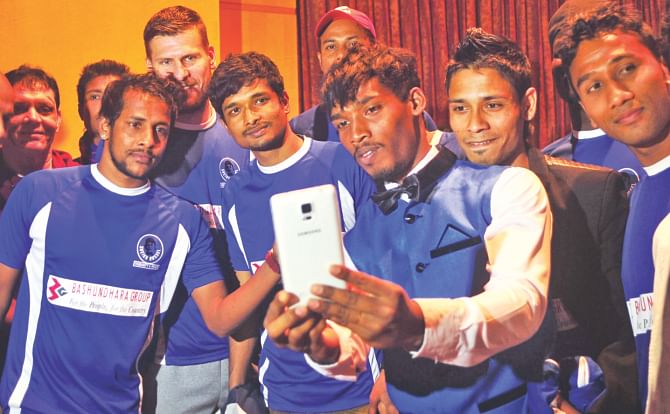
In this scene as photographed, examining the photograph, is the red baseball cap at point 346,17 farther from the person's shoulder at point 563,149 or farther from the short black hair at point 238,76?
the person's shoulder at point 563,149

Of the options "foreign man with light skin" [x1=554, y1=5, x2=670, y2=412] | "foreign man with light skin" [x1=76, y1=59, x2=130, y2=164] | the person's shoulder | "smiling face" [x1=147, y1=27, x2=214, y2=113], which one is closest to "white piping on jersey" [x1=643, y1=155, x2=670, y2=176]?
"foreign man with light skin" [x1=554, y1=5, x2=670, y2=412]

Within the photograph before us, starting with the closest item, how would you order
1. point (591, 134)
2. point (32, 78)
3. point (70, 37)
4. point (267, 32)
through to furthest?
point (591, 134)
point (32, 78)
point (70, 37)
point (267, 32)

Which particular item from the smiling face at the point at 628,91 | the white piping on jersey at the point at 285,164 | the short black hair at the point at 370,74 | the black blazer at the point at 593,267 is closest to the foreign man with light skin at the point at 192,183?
the white piping on jersey at the point at 285,164

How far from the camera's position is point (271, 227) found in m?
2.12

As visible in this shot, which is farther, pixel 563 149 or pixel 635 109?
pixel 563 149

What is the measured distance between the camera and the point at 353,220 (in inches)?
82.0

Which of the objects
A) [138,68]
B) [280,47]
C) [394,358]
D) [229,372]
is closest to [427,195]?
[394,358]

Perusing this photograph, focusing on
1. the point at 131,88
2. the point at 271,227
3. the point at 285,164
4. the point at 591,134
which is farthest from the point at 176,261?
the point at 591,134

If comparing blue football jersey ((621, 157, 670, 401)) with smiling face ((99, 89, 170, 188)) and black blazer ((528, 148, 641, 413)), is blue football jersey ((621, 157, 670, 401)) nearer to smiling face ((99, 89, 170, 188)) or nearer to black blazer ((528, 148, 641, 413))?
black blazer ((528, 148, 641, 413))

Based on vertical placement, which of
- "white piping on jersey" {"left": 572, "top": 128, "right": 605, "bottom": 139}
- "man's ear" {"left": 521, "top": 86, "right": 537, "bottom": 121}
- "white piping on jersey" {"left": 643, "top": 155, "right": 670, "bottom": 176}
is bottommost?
"white piping on jersey" {"left": 643, "top": 155, "right": 670, "bottom": 176}

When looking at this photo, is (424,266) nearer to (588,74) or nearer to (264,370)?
(588,74)

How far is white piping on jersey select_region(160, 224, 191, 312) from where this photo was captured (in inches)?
86.4

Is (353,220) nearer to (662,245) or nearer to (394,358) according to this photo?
(394,358)

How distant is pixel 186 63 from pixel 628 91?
139 centimetres
